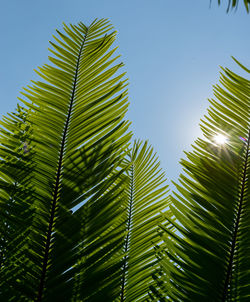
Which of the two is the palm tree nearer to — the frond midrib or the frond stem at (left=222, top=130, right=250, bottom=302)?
the frond midrib

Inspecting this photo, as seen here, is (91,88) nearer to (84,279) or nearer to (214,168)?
(214,168)

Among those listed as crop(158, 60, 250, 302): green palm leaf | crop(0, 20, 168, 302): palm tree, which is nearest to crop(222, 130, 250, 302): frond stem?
crop(158, 60, 250, 302): green palm leaf

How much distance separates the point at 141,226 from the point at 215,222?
441 mm

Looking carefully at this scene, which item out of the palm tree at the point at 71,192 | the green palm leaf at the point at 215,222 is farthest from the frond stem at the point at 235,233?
the palm tree at the point at 71,192

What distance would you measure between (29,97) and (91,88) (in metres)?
0.24

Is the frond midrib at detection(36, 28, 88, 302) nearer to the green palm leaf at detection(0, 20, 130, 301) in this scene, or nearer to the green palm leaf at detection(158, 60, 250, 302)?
the green palm leaf at detection(0, 20, 130, 301)

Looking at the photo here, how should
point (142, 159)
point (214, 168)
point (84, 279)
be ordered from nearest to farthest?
point (84, 279) → point (214, 168) → point (142, 159)

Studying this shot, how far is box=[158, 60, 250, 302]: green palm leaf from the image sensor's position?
1.01 meters

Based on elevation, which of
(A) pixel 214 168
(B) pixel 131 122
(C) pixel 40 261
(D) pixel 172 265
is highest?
(B) pixel 131 122

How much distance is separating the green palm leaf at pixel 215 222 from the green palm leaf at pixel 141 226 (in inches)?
5.2

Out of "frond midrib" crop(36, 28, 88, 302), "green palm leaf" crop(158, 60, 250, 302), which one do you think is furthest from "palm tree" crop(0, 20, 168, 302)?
"green palm leaf" crop(158, 60, 250, 302)

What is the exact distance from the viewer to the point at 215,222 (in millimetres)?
1076

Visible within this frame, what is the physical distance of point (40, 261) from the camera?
3.27ft

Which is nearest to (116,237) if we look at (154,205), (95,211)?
(95,211)
